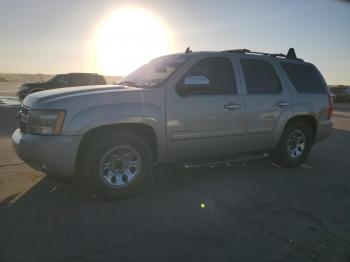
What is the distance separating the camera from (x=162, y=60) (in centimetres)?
596

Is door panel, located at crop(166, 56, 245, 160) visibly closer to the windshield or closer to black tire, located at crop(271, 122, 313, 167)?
the windshield

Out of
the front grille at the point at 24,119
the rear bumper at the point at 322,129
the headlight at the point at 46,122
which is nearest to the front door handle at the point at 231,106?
the rear bumper at the point at 322,129

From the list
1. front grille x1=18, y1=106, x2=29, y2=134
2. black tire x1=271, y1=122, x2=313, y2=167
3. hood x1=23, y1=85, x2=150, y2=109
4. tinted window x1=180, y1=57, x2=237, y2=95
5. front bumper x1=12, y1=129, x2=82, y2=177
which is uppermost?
tinted window x1=180, y1=57, x2=237, y2=95

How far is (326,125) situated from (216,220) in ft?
12.8

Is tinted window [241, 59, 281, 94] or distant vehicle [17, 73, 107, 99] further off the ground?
tinted window [241, 59, 281, 94]

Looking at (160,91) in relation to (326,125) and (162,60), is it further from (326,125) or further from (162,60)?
(326,125)

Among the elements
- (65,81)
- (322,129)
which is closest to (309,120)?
(322,129)

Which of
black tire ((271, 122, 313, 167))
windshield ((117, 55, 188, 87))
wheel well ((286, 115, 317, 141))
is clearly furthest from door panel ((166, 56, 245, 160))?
wheel well ((286, 115, 317, 141))

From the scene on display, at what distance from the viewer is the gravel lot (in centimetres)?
342

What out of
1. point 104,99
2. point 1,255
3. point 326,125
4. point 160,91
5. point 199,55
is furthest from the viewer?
point 326,125

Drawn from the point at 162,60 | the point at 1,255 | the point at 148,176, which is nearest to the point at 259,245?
the point at 148,176

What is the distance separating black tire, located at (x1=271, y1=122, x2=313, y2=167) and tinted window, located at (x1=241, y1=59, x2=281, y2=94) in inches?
30.9

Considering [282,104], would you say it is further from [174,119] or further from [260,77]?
[174,119]

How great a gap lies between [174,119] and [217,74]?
1135mm
